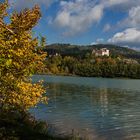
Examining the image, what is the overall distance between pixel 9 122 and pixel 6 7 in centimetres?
1279

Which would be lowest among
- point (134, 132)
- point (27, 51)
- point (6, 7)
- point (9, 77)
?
point (134, 132)

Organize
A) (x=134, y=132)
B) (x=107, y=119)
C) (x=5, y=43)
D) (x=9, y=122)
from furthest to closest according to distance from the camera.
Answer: (x=107, y=119), (x=134, y=132), (x=9, y=122), (x=5, y=43)

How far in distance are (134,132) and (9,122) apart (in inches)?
629

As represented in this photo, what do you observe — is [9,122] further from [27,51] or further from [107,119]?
[107,119]

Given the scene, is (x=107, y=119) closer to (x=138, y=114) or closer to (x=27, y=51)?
(x=138, y=114)

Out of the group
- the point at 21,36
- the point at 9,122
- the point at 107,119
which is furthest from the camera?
the point at 107,119

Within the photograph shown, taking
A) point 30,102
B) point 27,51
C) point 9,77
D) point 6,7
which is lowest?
point 30,102

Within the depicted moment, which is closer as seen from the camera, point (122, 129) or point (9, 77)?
point (9, 77)

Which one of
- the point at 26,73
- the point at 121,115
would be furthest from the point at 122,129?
the point at 26,73

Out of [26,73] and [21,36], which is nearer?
[21,36]

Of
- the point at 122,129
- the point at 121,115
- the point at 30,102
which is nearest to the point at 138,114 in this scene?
the point at 121,115

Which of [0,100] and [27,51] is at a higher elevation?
[27,51]

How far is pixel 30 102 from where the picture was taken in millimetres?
22484

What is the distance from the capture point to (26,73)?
65.7 ft
